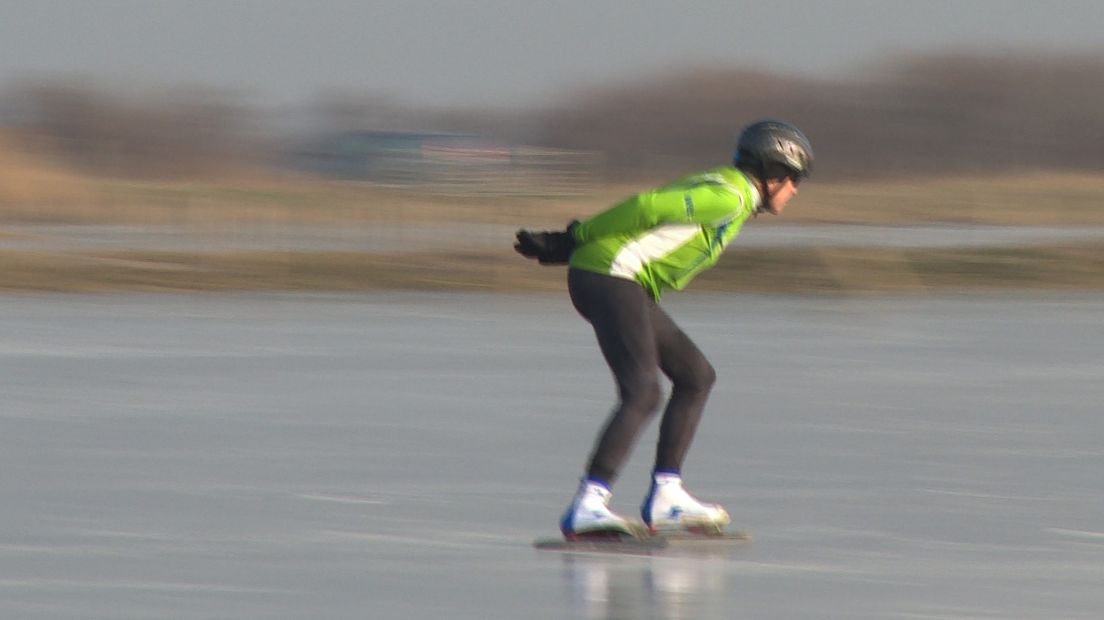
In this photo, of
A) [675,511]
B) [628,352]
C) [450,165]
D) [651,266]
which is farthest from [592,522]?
[450,165]

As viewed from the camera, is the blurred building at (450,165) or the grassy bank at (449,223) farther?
the blurred building at (450,165)

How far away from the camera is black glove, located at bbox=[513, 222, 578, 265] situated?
19.4 ft

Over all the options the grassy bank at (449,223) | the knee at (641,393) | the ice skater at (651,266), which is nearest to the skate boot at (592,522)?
the ice skater at (651,266)

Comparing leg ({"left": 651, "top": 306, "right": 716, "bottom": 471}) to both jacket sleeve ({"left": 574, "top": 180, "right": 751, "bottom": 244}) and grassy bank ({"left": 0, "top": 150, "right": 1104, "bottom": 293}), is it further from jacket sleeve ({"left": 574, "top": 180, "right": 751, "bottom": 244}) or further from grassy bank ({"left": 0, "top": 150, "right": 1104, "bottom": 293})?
grassy bank ({"left": 0, "top": 150, "right": 1104, "bottom": 293})

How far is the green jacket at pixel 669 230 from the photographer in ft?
18.7

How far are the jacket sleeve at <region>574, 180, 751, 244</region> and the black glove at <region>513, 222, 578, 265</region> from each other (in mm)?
159

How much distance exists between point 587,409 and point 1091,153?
39169mm

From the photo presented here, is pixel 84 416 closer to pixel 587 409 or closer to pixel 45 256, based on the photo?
pixel 587 409

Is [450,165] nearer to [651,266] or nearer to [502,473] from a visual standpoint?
[502,473]

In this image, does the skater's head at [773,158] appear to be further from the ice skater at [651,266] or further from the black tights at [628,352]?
the black tights at [628,352]

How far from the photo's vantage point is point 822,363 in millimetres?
11375

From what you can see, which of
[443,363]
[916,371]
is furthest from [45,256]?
[916,371]

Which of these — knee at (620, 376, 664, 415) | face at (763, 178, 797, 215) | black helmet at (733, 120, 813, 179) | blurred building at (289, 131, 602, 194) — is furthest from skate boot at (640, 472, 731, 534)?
blurred building at (289, 131, 602, 194)

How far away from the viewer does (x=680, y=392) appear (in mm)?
6059
